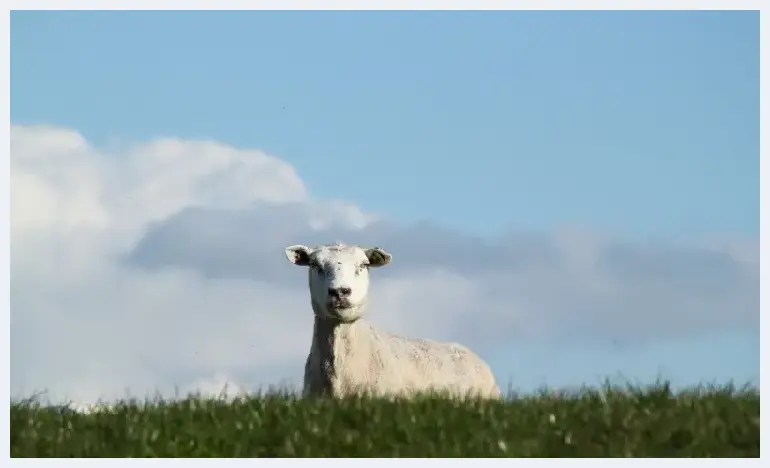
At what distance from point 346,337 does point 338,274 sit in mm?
819

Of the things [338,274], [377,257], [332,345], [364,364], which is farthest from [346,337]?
[377,257]

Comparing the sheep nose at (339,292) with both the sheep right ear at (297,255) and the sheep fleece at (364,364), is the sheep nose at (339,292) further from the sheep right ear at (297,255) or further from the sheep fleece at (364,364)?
the sheep right ear at (297,255)

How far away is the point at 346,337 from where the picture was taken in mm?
17172

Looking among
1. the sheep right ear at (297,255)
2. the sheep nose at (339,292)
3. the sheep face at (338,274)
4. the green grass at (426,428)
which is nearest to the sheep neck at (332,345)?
the sheep face at (338,274)

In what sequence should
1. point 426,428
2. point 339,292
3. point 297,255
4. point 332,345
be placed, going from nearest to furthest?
point 426,428
point 339,292
point 332,345
point 297,255

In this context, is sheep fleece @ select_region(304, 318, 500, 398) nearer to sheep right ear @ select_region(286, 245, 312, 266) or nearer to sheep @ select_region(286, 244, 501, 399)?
sheep @ select_region(286, 244, 501, 399)

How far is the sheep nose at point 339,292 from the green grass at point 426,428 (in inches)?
102

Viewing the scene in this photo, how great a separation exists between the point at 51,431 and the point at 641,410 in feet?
18.3

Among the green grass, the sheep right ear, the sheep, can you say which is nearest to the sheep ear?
the sheep

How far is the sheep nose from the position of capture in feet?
55.1

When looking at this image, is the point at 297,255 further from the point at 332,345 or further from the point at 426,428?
the point at 426,428

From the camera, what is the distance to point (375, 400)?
13914mm

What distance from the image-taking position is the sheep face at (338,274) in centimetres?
1688

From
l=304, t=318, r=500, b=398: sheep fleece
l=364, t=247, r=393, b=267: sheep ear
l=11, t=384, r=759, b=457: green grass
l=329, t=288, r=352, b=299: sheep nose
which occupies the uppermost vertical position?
l=364, t=247, r=393, b=267: sheep ear
